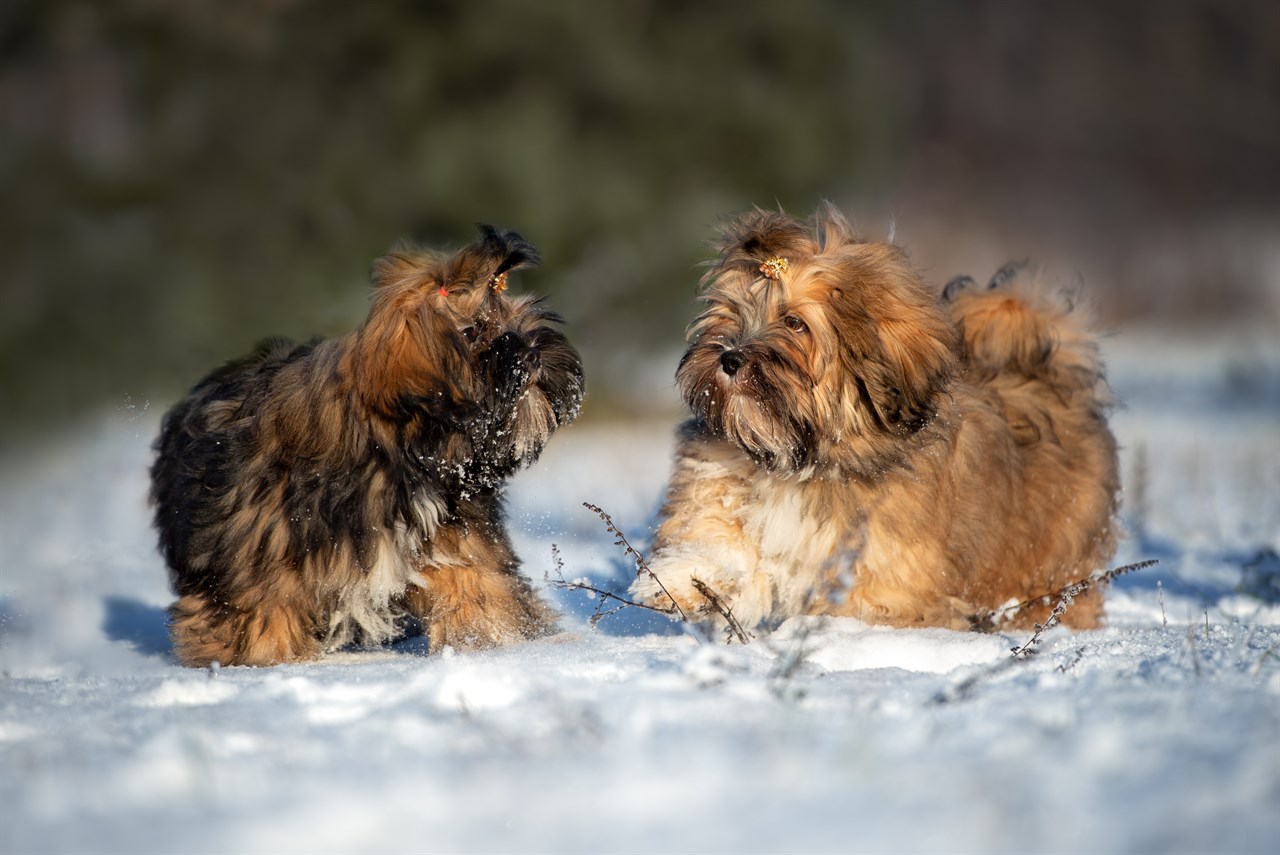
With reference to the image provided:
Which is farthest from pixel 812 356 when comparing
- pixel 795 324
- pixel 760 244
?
pixel 760 244

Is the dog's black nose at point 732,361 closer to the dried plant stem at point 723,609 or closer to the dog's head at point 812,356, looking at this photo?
the dog's head at point 812,356

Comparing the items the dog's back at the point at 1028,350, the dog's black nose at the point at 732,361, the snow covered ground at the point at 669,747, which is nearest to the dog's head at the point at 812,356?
the dog's black nose at the point at 732,361

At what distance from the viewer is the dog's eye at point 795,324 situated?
13.6 ft

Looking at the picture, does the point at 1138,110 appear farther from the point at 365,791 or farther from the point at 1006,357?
the point at 365,791

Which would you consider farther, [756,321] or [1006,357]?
[1006,357]

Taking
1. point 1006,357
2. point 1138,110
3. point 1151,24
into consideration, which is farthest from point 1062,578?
point 1151,24

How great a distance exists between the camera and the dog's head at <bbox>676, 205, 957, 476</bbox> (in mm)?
4078

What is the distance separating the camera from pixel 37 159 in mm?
12930

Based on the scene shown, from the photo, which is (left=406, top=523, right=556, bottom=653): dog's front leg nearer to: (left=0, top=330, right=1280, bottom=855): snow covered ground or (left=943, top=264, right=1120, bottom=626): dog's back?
(left=0, top=330, right=1280, bottom=855): snow covered ground

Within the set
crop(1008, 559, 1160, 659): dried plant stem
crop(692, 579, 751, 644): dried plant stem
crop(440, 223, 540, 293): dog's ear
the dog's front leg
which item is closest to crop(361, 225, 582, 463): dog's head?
crop(440, 223, 540, 293): dog's ear

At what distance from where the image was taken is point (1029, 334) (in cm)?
510

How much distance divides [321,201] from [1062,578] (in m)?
9.72

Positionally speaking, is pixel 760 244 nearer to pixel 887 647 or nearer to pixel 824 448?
pixel 824 448

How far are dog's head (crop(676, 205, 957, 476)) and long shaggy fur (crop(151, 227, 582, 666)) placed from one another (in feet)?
1.63
